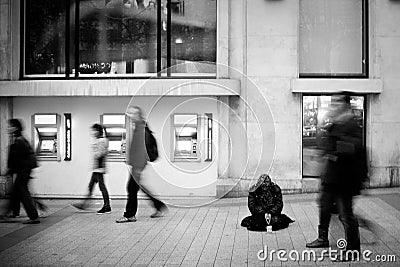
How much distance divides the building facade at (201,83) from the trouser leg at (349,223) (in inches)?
238

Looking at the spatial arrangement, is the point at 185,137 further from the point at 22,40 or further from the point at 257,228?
the point at 257,228

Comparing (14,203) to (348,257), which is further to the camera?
(14,203)

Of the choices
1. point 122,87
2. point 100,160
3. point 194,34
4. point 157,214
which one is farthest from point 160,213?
point 194,34

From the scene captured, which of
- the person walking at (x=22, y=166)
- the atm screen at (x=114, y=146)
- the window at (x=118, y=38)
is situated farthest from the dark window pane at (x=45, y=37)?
the person walking at (x=22, y=166)

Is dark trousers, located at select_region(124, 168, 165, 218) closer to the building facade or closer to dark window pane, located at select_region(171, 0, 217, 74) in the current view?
the building facade

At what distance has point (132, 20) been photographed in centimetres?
1561

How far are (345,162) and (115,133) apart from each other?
7.71 meters

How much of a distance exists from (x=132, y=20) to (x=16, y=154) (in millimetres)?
5148

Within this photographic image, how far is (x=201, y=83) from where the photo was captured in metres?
14.8

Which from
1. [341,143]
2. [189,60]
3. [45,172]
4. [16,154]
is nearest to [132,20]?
[189,60]

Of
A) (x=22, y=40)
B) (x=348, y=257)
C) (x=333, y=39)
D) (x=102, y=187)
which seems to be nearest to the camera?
(x=348, y=257)

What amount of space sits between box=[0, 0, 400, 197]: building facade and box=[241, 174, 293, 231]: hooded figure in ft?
13.0

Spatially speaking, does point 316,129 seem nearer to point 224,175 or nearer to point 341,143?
point 224,175

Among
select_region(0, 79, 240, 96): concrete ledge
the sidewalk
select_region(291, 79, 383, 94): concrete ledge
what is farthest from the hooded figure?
select_region(291, 79, 383, 94): concrete ledge
